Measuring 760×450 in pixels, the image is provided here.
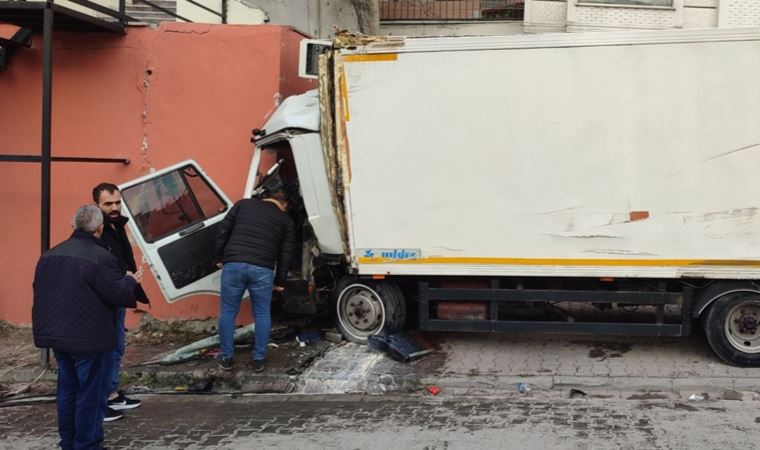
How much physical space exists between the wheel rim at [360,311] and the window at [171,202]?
1651 mm

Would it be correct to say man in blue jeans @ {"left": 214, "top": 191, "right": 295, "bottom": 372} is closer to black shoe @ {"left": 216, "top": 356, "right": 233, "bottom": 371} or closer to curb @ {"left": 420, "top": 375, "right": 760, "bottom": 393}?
black shoe @ {"left": 216, "top": 356, "right": 233, "bottom": 371}

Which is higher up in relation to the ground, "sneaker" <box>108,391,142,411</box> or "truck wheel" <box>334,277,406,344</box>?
"truck wheel" <box>334,277,406,344</box>

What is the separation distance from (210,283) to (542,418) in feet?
11.9

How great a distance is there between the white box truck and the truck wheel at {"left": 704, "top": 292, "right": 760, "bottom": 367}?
0.5 inches

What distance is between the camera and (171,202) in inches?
269

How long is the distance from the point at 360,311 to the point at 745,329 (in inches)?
143

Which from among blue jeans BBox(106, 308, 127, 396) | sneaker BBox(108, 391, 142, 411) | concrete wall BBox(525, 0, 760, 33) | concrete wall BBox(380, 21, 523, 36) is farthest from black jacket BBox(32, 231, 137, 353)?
concrete wall BBox(525, 0, 760, 33)

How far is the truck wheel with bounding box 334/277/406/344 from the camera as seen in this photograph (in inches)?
264

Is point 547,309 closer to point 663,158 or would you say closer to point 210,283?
point 663,158

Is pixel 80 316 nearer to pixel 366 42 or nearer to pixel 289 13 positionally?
pixel 366 42

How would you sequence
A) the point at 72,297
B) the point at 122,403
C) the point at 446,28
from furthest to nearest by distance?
the point at 446,28 < the point at 122,403 < the point at 72,297

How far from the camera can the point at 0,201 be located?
7840 mm

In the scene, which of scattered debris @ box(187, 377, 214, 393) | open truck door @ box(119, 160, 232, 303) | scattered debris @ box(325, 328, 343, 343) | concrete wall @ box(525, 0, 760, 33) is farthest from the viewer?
concrete wall @ box(525, 0, 760, 33)

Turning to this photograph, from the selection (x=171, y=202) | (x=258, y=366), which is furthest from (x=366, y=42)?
(x=258, y=366)
